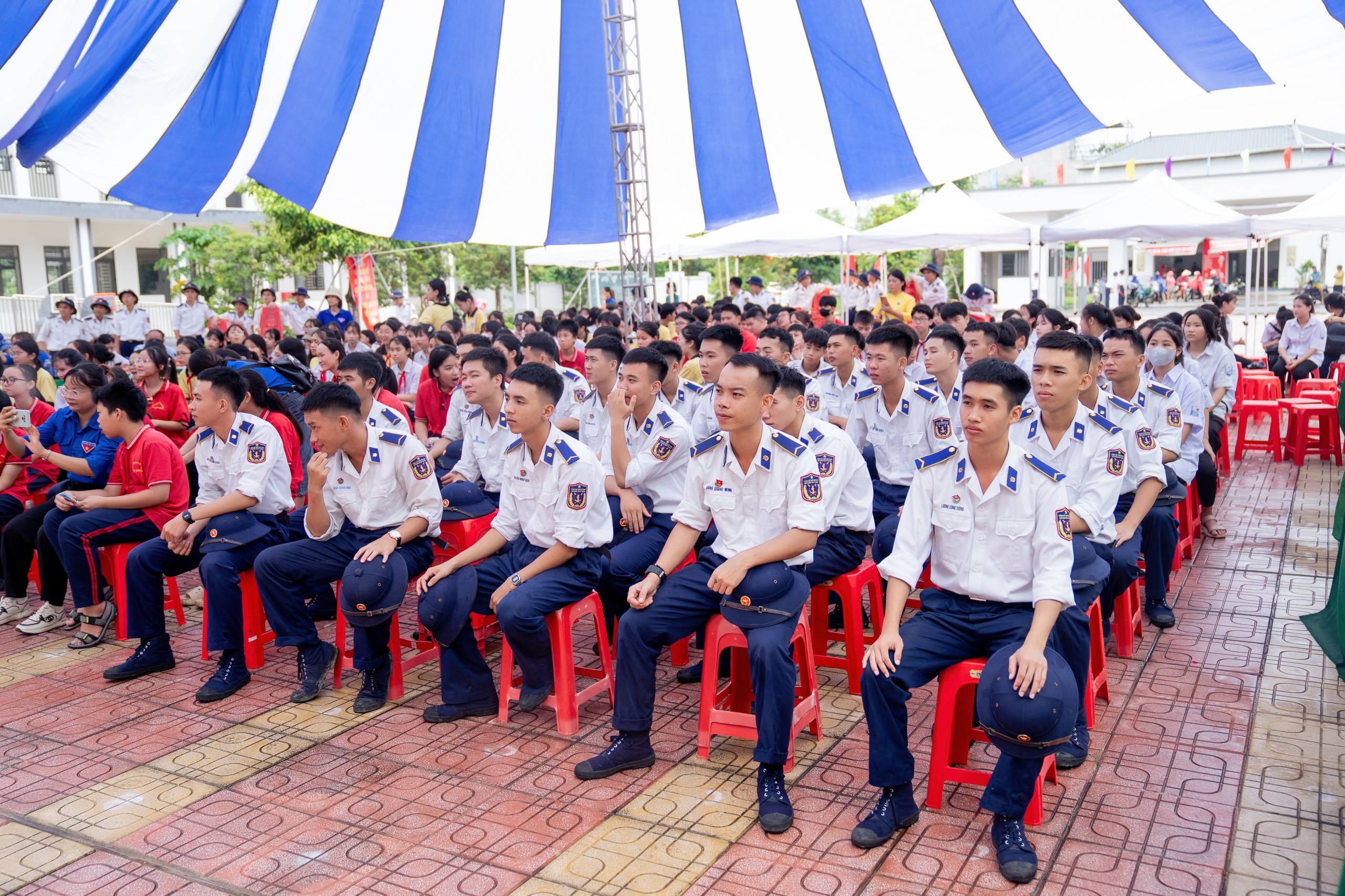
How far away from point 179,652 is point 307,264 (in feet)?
49.7

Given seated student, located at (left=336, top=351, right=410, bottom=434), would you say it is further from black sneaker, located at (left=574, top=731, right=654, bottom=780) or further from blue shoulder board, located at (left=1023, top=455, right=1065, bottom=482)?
blue shoulder board, located at (left=1023, top=455, right=1065, bottom=482)

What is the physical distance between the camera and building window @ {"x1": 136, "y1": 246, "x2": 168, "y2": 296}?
873 inches

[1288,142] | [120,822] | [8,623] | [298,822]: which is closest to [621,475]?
[298,822]

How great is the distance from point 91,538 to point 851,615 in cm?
340

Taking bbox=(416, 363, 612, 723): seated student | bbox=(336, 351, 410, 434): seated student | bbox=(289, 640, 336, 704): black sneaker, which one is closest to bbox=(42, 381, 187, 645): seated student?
bbox=(336, 351, 410, 434): seated student

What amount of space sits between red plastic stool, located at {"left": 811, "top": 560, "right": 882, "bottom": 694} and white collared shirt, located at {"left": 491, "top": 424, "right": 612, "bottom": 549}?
872mm

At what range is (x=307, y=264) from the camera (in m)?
18.4

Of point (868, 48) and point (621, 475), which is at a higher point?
point (868, 48)

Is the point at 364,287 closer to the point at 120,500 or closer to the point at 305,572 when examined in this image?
the point at 120,500

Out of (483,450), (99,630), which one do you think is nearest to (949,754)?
(483,450)

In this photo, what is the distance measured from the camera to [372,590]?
3.64 meters

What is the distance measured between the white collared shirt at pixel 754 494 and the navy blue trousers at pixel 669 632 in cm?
13

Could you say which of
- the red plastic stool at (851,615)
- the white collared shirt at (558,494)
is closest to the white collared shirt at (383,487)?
the white collared shirt at (558,494)

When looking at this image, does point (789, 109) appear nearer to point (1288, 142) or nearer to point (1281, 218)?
point (1281, 218)
